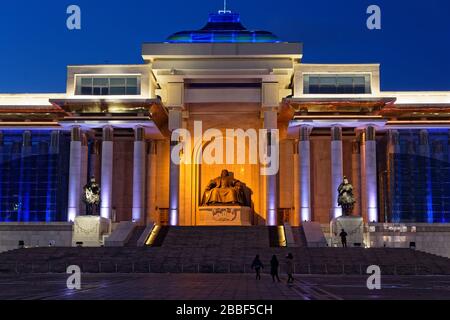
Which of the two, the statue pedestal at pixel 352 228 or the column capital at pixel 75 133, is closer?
the statue pedestal at pixel 352 228

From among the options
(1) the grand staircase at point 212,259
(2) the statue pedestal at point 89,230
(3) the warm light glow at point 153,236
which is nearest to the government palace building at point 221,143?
(2) the statue pedestal at point 89,230

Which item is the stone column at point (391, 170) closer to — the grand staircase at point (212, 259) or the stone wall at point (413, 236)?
the stone wall at point (413, 236)

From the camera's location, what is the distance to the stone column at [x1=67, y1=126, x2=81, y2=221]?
58.5 meters

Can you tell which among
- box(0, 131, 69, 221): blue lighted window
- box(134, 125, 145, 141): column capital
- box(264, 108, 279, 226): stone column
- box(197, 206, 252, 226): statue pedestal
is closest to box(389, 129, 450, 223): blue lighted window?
box(264, 108, 279, 226): stone column

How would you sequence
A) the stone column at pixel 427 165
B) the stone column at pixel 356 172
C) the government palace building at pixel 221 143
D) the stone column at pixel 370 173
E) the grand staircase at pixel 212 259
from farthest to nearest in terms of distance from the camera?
the stone column at pixel 356 172 → the stone column at pixel 427 165 → the government palace building at pixel 221 143 → the stone column at pixel 370 173 → the grand staircase at pixel 212 259

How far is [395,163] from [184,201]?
1954 cm

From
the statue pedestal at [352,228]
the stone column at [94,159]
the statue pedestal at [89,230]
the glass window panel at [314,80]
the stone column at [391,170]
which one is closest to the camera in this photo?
the statue pedestal at [352,228]

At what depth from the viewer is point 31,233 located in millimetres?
57031

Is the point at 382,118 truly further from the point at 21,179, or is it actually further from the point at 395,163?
the point at 21,179

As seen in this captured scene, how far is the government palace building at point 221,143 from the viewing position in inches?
2323

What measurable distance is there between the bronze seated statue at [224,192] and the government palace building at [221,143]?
129mm

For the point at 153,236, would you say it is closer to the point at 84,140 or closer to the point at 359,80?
the point at 84,140
